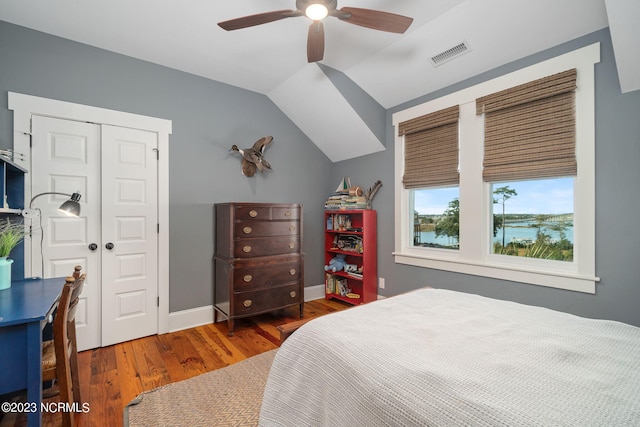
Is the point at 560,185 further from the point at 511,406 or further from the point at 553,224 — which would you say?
the point at 511,406

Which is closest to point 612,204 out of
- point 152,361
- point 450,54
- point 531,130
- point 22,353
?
point 531,130

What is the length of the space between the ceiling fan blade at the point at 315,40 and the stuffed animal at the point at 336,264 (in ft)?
8.41

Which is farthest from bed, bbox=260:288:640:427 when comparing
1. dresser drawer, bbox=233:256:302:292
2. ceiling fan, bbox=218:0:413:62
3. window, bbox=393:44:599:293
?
ceiling fan, bbox=218:0:413:62

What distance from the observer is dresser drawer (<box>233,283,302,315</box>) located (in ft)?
9.39

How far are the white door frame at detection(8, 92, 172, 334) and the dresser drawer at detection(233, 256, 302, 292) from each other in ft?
2.46

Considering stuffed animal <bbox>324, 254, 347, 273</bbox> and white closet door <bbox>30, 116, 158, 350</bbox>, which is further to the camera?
stuffed animal <bbox>324, 254, 347, 273</bbox>

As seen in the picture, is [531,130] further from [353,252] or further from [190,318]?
[190,318]

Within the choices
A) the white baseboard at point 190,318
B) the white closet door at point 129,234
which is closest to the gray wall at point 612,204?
the white baseboard at point 190,318

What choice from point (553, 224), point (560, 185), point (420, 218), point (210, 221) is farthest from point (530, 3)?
point (210, 221)

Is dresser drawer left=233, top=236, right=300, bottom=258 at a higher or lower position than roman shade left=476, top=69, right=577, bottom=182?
lower

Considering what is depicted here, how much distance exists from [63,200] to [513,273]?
3.92m

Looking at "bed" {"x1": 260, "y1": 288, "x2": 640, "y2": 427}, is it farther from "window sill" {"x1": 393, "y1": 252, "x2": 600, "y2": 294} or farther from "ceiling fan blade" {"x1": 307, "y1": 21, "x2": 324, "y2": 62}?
"ceiling fan blade" {"x1": 307, "y1": 21, "x2": 324, "y2": 62}

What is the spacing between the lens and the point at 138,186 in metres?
2.73

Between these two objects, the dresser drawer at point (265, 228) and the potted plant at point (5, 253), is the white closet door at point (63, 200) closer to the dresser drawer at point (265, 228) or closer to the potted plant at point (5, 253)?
the potted plant at point (5, 253)
